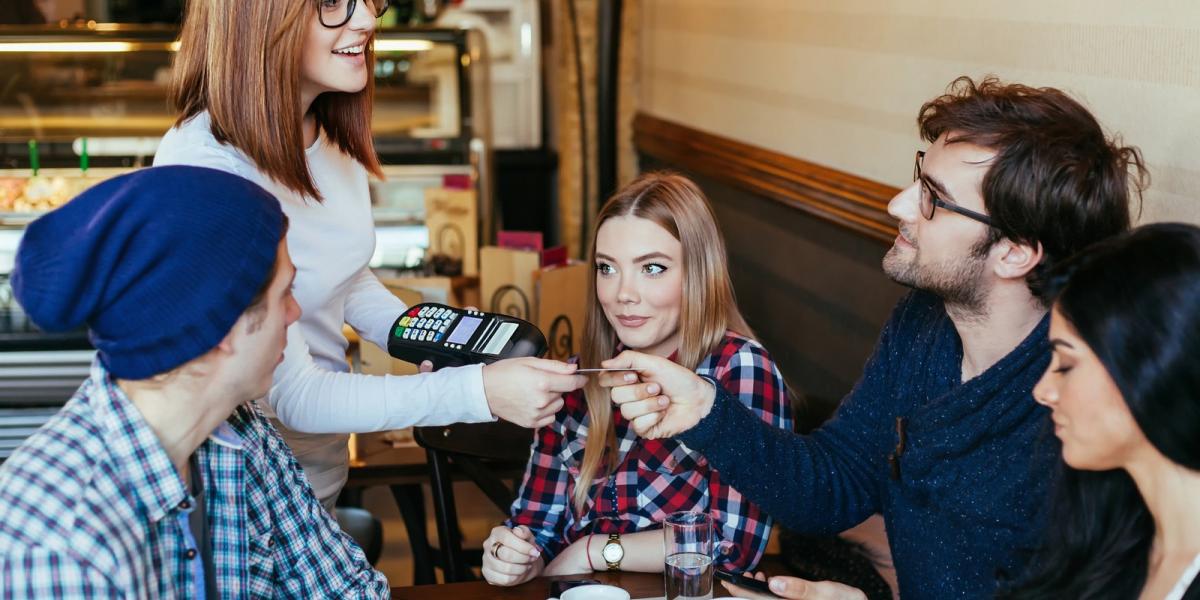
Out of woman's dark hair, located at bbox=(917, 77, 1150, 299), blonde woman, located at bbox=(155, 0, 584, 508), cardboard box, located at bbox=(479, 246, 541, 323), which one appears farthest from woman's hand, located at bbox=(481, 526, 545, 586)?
cardboard box, located at bbox=(479, 246, 541, 323)

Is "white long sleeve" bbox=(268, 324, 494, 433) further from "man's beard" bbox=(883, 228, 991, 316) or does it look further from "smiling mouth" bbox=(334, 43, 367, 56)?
"man's beard" bbox=(883, 228, 991, 316)

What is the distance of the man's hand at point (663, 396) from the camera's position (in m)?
1.64

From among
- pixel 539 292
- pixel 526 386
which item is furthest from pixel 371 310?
pixel 539 292

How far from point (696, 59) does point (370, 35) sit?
8.08ft

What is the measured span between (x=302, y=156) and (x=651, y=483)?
2.55 feet

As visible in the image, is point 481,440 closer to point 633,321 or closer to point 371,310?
point 371,310

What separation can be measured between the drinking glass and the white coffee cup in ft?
0.24

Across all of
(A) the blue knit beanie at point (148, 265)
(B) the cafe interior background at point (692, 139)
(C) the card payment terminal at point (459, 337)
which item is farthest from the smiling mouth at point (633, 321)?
(A) the blue knit beanie at point (148, 265)

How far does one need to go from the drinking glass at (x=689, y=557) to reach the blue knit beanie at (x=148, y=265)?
22.4 inches

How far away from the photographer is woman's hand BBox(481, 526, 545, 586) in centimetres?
171

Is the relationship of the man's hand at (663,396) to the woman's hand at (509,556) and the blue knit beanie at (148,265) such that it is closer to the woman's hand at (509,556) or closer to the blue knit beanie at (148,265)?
the woman's hand at (509,556)

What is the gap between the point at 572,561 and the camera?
190cm

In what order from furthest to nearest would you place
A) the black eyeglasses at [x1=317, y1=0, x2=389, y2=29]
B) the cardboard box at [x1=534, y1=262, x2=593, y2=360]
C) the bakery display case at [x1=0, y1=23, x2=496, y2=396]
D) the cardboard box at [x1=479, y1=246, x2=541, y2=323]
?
the bakery display case at [x1=0, y1=23, x2=496, y2=396] < the cardboard box at [x1=479, y1=246, x2=541, y2=323] < the cardboard box at [x1=534, y1=262, x2=593, y2=360] < the black eyeglasses at [x1=317, y1=0, x2=389, y2=29]

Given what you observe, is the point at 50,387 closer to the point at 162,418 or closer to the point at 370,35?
the point at 370,35
